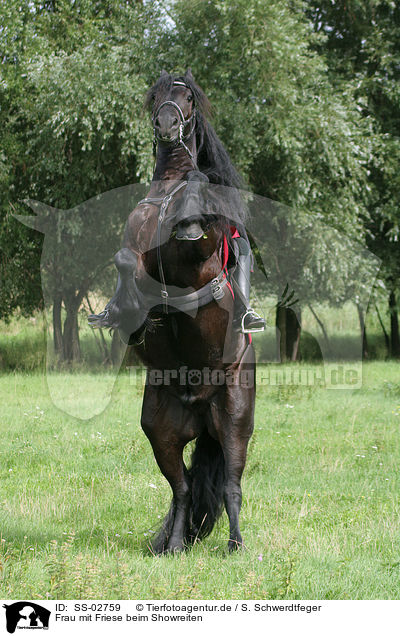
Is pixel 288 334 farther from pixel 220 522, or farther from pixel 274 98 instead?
pixel 220 522

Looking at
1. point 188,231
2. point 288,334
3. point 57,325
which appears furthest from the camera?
point 288,334

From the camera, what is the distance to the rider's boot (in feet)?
14.6

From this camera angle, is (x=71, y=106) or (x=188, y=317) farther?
(x=71, y=106)

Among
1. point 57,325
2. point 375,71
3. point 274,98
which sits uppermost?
point 375,71

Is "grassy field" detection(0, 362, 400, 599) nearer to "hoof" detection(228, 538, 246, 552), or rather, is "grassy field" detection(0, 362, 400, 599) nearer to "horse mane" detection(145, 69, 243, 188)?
"hoof" detection(228, 538, 246, 552)

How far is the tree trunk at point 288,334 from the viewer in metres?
17.2

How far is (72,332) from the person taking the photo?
15.1 m

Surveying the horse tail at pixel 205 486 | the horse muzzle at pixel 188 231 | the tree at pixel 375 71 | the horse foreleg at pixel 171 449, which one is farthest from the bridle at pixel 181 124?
the tree at pixel 375 71

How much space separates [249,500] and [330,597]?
7.04ft

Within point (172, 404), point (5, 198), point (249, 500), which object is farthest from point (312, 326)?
point (172, 404)

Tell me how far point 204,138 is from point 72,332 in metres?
11.3
